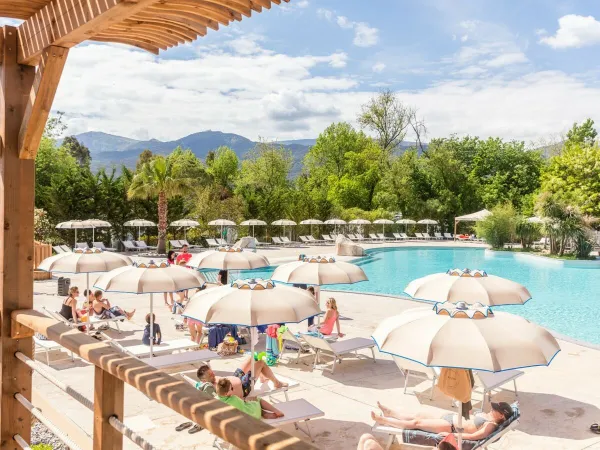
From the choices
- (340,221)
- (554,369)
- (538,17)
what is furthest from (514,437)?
(538,17)

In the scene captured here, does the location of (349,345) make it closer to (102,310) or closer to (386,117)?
(102,310)

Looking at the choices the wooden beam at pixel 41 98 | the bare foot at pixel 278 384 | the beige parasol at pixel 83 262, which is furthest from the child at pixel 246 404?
the beige parasol at pixel 83 262

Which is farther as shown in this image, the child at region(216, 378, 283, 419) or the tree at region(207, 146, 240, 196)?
the tree at region(207, 146, 240, 196)

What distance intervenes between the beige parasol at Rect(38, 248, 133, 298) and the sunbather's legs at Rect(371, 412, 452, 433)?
271 inches

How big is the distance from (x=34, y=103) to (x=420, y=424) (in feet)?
14.9

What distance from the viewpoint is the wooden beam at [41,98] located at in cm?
343

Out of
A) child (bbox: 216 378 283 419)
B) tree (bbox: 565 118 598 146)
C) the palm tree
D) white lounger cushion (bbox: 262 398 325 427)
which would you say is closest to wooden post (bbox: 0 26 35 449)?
child (bbox: 216 378 283 419)

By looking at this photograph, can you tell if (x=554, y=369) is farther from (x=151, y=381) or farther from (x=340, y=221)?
(x=340, y=221)

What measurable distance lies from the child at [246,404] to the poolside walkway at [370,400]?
638 mm

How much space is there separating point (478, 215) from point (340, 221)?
11.3 m

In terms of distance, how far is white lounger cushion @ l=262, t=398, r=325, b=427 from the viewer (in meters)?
5.82

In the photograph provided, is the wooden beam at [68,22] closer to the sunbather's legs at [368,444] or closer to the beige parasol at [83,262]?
the sunbather's legs at [368,444]

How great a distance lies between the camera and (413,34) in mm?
78500

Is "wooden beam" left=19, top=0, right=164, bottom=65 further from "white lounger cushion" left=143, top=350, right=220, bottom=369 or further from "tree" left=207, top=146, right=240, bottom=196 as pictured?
"tree" left=207, top=146, right=240, bottom=196
